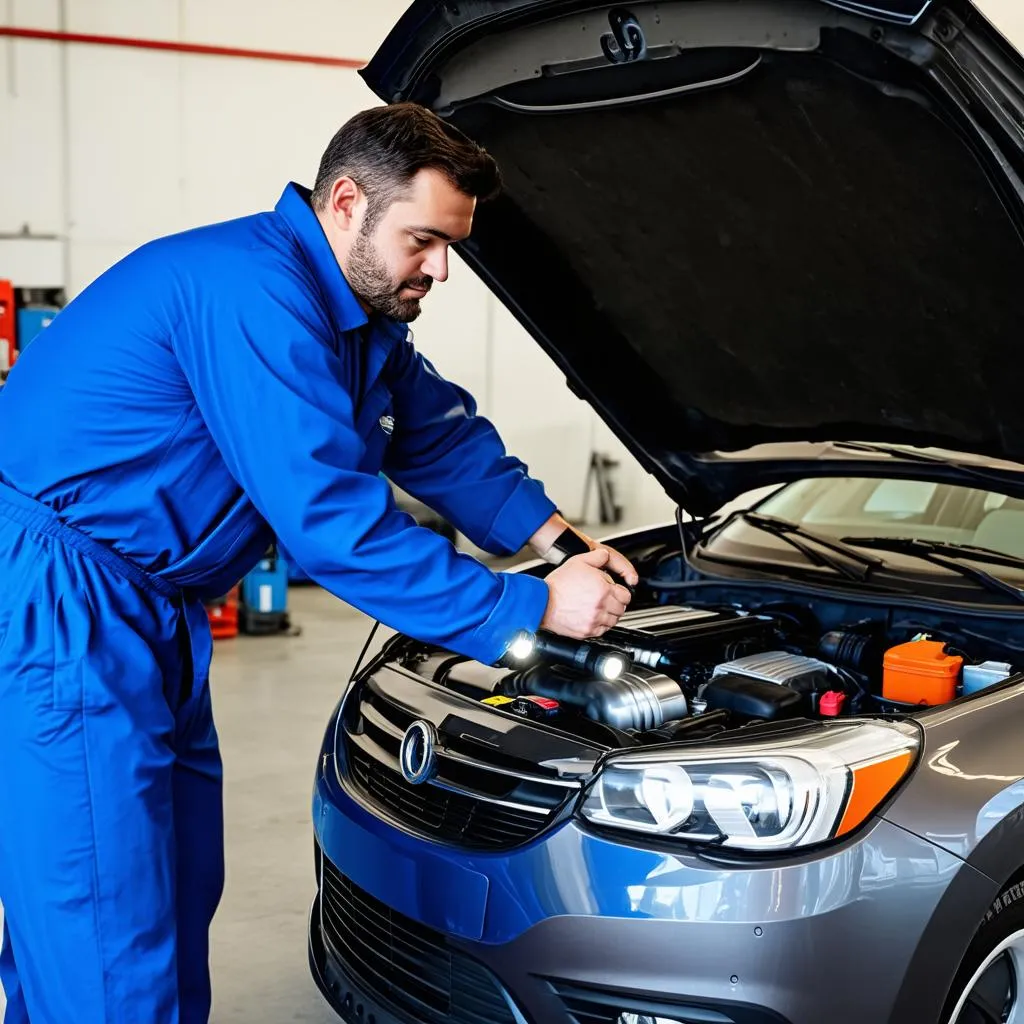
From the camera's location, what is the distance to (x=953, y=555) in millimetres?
2305

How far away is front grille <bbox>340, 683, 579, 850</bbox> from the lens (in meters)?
1.64

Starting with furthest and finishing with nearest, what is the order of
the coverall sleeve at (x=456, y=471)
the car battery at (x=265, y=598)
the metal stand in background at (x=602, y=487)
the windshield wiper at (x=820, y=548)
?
the metal stand in background at (x=602, y=487)
the car battery at (x=265, y=598)
the windshield wiper at (x=820, y=548)
the coverall sleeve at (x=456, y=471)

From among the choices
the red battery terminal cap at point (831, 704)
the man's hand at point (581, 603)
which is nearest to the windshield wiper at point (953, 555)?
the red battery terminal cap at point (831, 704)

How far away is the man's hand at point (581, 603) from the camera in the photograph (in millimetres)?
1589

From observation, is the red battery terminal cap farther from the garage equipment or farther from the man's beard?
the garage equipment

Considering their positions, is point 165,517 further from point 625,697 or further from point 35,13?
point 35,13

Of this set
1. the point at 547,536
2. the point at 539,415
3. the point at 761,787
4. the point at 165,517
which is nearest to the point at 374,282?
the point at 165,517

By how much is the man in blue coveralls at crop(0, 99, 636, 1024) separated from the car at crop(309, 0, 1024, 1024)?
264mm

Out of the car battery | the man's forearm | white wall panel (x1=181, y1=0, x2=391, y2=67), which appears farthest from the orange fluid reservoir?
white wall panel (x1=181, y1=0, x2=391, y2=67)

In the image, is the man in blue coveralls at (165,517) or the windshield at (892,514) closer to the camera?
the man in blue coveralls at (165,517)

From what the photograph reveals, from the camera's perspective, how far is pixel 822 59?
1602 millimetres

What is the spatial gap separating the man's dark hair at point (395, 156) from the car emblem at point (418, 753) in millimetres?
728

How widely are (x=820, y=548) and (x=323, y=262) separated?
3.97 feet

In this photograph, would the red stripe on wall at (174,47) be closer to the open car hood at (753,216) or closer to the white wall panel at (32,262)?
Result: the white wall panel at (32,262)
